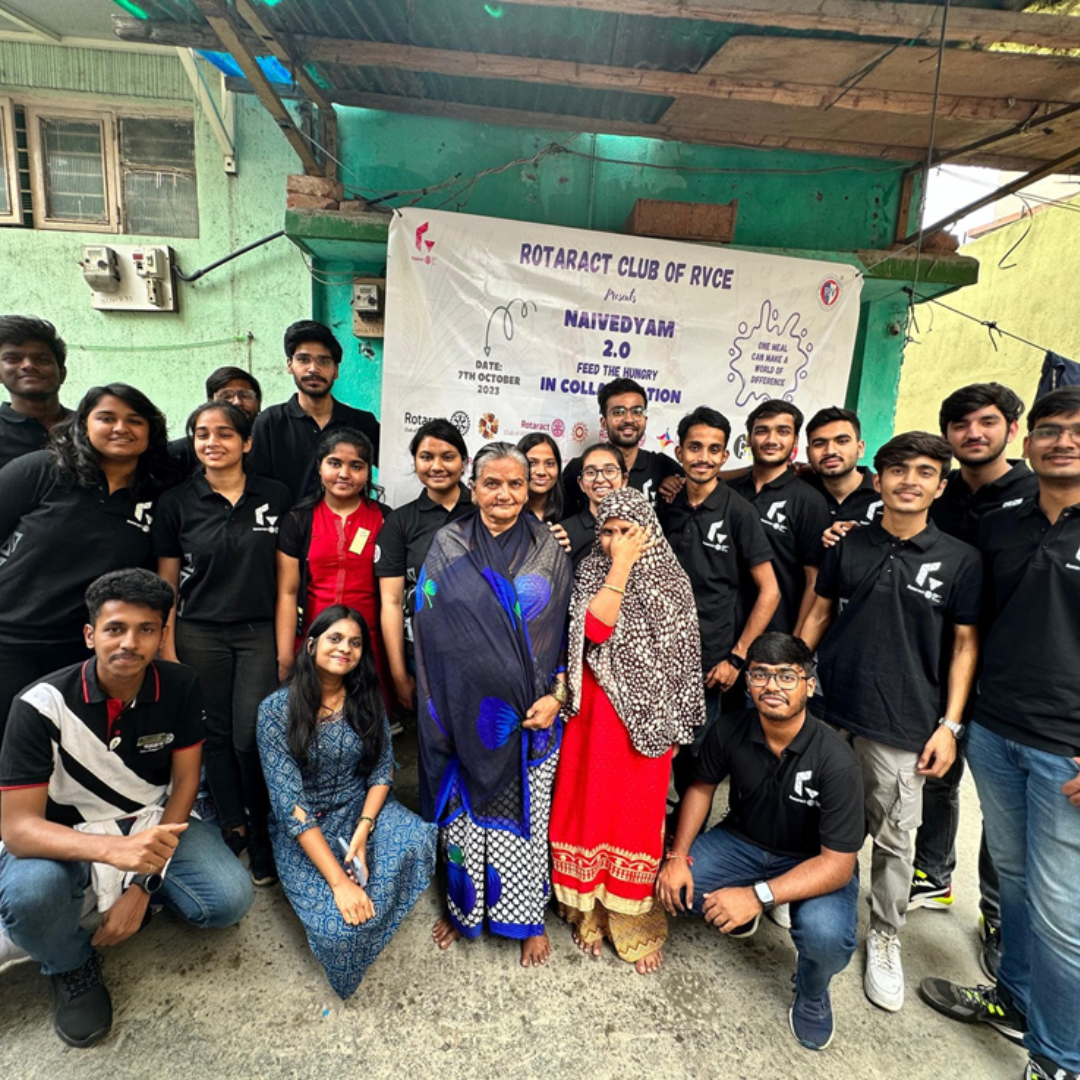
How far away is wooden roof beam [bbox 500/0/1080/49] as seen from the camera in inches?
80.7

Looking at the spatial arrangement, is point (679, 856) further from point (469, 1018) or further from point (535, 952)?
point (469, 1018)

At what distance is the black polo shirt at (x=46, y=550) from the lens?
2004mm

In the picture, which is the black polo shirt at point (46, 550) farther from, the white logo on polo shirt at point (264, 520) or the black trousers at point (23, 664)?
the white logo on polo shirt at point (264, 520)

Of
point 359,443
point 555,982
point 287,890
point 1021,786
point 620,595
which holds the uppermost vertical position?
point 359,443

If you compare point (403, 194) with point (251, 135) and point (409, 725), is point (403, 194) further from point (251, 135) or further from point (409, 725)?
point (409, 725)

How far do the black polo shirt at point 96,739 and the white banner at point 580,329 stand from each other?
5.57ft

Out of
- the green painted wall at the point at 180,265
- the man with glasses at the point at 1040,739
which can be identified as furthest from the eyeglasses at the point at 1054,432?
the green painted wall at the point at 180,265

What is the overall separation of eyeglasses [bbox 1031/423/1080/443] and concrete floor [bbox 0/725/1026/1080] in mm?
1994

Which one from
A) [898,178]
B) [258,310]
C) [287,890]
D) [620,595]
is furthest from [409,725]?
[898,178]

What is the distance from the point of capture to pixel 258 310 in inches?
154

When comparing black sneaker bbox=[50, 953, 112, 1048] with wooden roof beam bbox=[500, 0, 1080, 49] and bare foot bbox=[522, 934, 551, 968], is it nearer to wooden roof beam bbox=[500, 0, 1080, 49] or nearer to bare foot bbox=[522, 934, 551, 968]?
bare foot bbox=[522, 934, 551, 968]

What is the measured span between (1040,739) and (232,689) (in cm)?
283

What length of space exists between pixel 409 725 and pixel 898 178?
16.2 feet

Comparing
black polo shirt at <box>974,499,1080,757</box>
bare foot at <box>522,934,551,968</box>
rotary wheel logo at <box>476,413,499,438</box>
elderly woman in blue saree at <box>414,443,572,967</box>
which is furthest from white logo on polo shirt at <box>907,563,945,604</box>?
rotary wheel logo at <box>476,413,499,438</box>
